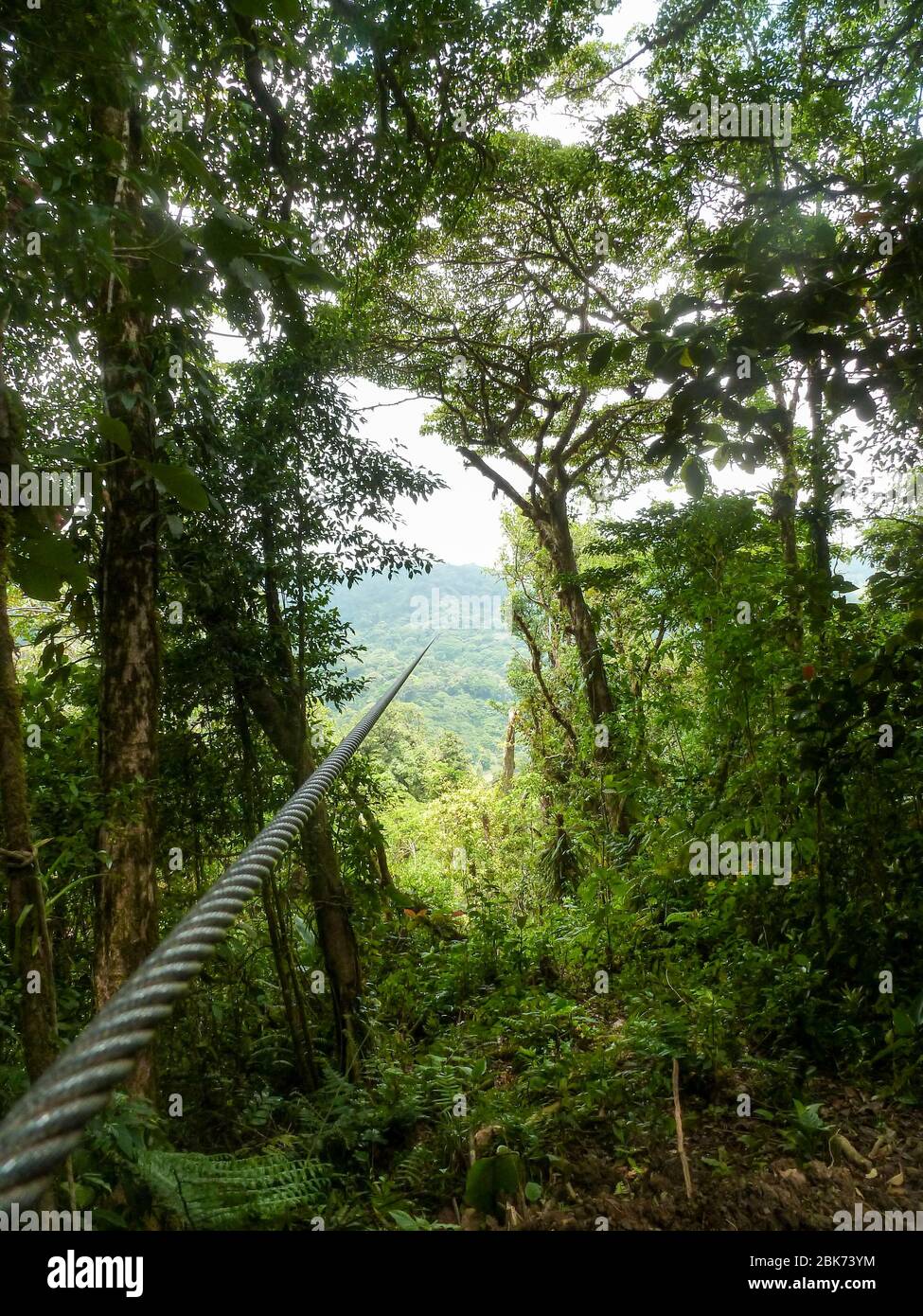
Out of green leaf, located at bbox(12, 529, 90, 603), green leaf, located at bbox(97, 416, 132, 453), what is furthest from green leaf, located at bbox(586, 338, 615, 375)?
green leaf, located at bbox(12, 529, 90, 603)

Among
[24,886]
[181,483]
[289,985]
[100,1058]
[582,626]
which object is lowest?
[289,985]

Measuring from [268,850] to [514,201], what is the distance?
6.55 meters

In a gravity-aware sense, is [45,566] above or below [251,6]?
below

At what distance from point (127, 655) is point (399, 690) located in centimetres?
113

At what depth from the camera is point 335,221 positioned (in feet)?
14.0

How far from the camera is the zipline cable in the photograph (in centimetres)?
33

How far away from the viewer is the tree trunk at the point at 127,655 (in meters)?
2.17

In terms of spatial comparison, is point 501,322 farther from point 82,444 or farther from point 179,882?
point 179,882

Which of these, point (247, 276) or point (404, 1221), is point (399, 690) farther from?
point (247, 276)

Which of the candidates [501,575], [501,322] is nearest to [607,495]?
[501,575]

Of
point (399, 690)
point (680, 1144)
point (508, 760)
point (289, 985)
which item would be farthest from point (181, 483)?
point (508, 760)

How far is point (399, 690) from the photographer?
10.3ft

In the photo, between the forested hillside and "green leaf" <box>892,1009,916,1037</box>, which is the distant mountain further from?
"green leaf" <box>892,1009,916,1037</box>

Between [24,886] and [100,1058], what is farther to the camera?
[24,886]
